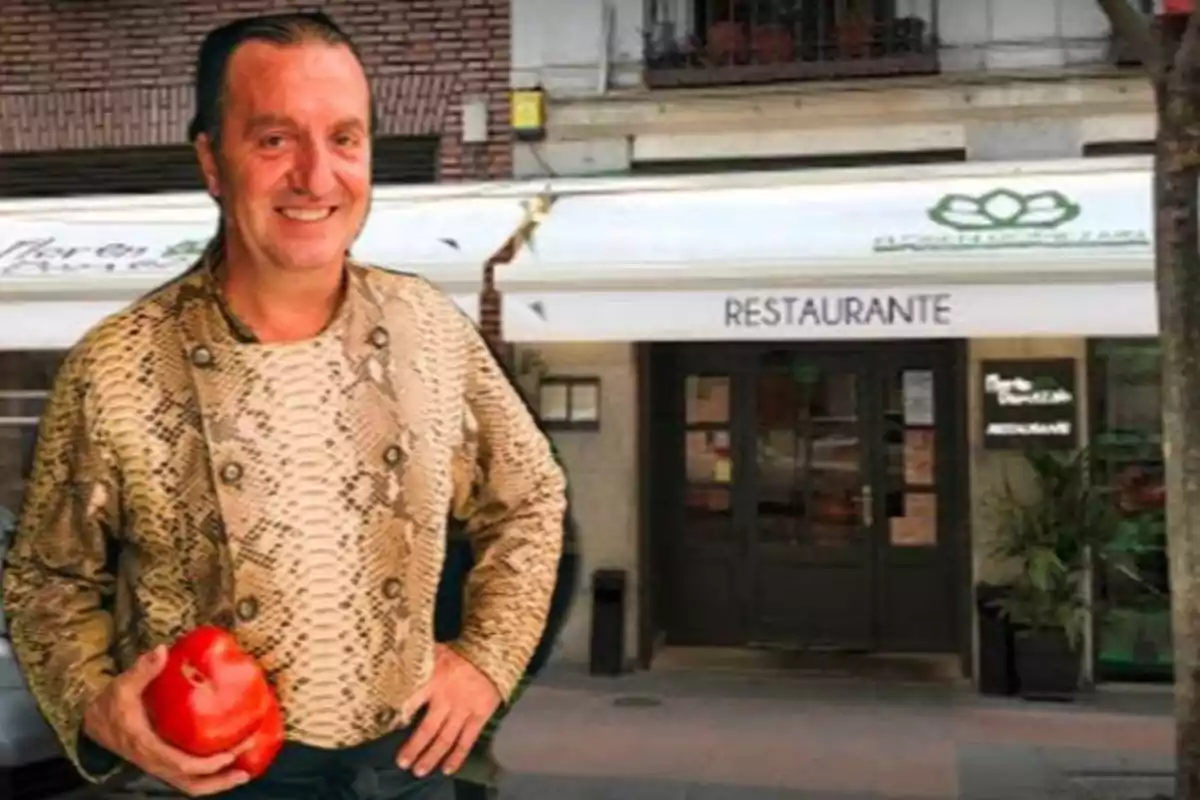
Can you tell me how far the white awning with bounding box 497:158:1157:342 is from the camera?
279 inches

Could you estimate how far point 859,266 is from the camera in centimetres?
734

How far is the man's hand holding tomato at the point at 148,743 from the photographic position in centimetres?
165

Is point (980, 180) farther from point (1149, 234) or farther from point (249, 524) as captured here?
point (249, 524)

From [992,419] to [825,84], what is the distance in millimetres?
2594

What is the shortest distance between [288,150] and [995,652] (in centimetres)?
846

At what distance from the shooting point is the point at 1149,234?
24.3 ft

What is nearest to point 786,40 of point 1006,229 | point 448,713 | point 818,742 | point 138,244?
point 1006,229

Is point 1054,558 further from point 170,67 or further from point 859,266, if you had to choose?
point 170,67

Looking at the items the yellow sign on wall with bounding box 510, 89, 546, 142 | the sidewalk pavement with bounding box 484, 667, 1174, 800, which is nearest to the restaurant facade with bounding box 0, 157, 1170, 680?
the sidewalk pavement with bounding box 484, 667, 1174, 800

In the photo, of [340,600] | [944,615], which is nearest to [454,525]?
[340,600]

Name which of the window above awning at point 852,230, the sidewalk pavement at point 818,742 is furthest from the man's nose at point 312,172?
the sidewalk pavement at point 818,742

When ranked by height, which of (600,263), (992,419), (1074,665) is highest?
(600,263)

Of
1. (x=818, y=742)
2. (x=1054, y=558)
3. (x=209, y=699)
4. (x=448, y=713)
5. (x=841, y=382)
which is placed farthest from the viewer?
(x=841, y=382)

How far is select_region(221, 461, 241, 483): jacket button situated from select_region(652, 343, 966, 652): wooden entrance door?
9030 millimetres
